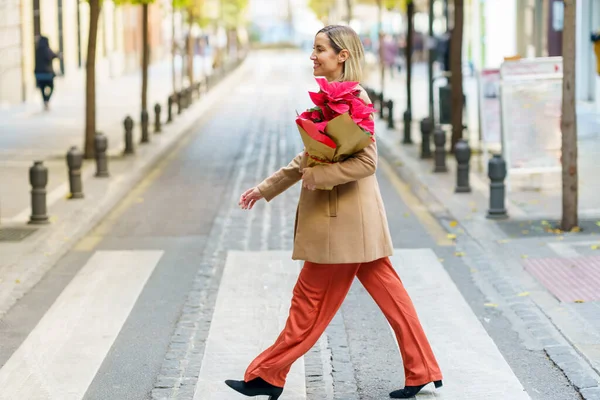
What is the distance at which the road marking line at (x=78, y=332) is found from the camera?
639 centimetres

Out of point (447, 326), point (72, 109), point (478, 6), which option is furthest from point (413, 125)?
point (478, 6)

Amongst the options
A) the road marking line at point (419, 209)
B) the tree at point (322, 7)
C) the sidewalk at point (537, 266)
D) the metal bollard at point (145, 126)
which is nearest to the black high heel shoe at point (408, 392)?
the sidewalk at point (537, 266)

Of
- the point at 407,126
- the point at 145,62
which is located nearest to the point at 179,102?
the point at 145,62

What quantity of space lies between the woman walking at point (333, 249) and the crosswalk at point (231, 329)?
492mm

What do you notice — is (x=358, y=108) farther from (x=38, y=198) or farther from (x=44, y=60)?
(x=44, y=60)

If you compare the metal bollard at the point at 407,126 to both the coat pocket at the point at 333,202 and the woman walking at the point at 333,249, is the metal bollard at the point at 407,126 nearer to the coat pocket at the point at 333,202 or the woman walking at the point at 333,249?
the woman walking at the point at 333,249

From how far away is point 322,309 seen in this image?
568cm

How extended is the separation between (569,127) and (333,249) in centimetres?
620

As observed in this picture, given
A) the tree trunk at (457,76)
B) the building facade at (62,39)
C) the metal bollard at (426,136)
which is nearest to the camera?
the metal bollard at (426,136)

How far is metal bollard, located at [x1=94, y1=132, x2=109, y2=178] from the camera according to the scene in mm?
15547

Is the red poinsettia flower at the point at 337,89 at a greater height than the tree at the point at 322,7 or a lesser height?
lesser

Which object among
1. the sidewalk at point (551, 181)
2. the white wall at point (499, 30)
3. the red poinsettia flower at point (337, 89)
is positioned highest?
the white wall at point (499, 30)

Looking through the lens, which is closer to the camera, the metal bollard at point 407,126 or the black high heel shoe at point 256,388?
the black high heel shoe at point 256,388

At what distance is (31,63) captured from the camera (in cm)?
3381
